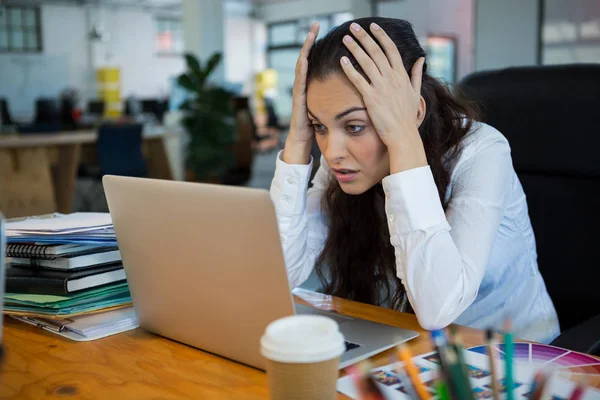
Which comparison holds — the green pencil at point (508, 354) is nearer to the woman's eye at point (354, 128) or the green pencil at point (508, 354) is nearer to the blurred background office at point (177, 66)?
the woman's eye at point (354, 128)

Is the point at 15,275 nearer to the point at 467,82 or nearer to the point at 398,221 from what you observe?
the point at 398,221

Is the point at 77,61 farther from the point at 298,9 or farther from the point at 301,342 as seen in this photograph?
the point at 301,342

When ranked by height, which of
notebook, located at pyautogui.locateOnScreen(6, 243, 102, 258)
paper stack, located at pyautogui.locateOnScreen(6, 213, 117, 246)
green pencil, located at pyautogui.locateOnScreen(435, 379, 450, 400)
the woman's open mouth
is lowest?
notebook, located at pyautogui.locateOnScreen(6, 243, 102, 258)

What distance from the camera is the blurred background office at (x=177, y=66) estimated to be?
13.5 feet

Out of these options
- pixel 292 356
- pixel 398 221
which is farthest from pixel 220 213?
pixel 398 221

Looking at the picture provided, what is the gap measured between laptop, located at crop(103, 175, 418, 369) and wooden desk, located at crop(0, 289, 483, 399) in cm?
2

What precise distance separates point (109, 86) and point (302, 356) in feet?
44.6

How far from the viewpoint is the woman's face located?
112 centimetres

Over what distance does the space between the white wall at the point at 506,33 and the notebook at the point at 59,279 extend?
3428 millimetres

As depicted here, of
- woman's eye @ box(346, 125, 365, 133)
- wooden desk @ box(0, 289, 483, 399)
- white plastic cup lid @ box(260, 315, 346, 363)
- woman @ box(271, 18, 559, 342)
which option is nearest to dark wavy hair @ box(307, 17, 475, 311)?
woman @ box(271, 18, 559, 342)

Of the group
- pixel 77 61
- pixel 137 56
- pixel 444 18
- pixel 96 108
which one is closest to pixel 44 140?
pixel 444 18

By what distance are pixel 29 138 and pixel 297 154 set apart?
4318 mm

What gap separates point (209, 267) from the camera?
0.81 meters

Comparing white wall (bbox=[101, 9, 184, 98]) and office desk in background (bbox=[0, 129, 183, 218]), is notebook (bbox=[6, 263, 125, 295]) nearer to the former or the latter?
office desk in background (bbox=[0, 129, 183, 218])
